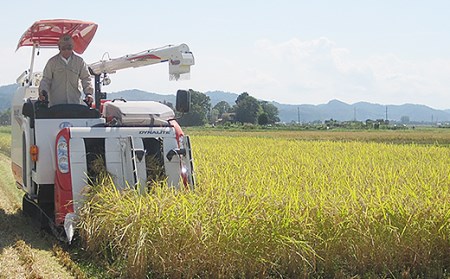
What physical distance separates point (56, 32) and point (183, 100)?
2446 millimetres

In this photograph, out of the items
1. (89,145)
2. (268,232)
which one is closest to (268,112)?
(89,145)

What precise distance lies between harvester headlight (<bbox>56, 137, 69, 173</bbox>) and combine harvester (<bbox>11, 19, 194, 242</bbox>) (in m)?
0.01

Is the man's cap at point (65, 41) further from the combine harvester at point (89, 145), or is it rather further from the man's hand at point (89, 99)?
the man's hand at point (89, 99)

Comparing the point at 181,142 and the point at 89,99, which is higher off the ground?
the point at 89,99

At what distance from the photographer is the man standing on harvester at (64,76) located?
336 inches

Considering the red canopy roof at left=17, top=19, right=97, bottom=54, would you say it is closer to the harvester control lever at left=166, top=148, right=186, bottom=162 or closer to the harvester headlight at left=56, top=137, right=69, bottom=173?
the harvester headlight at left=56, top=137, right=69, bottom=173

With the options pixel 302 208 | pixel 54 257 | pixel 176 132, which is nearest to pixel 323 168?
pixel 176 132

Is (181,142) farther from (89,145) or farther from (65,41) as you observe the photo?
(65,41)

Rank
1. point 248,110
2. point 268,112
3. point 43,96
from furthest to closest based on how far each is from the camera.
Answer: point 268,112 < point 248,110 < point 43,96

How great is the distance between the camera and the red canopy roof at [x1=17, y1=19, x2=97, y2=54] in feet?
28.6

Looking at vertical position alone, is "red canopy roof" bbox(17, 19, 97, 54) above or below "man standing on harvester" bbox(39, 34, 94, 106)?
above

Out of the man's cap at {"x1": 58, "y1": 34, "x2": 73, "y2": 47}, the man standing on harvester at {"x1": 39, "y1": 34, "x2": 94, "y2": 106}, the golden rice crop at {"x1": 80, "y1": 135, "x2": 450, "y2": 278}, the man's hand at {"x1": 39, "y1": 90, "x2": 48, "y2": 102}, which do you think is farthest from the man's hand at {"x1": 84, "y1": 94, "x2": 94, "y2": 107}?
the golden rice crop at {"x1": 80, "y1": 135, "x2": 450, "y2": 278}

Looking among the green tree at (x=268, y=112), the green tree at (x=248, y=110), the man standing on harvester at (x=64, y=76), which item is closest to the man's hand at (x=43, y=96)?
the man standing on harvester at (x=64, y=76)

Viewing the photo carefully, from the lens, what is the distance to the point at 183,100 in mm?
8250
